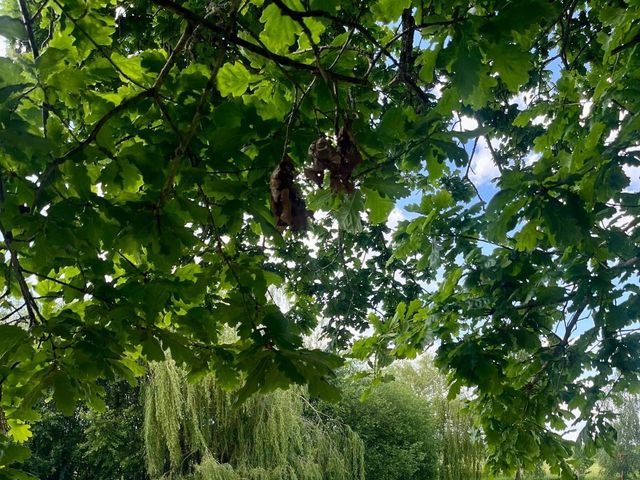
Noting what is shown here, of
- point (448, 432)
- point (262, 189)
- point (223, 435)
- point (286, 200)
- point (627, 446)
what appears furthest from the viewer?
point (627, 446)

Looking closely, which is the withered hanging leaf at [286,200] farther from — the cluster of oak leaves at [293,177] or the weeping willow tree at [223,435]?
the weeping willow tree at [223,435]

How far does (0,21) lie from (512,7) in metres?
0.76

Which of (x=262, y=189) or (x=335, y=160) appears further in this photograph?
(x=262, y=189)

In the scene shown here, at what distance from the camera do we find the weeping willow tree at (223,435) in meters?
6.14

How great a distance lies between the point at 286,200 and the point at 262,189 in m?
0.19

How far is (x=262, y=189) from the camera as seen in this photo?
982 mm

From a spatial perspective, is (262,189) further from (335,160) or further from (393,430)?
(393,430)

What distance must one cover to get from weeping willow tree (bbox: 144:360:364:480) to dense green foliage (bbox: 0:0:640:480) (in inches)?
176

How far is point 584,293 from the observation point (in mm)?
1672

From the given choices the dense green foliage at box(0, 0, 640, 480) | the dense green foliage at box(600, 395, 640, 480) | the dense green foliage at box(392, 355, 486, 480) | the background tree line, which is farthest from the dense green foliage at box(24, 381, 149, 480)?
the dense green foliage at box(600, 395, 640, 480)

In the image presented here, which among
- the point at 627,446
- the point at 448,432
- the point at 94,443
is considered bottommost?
the point at 627,446

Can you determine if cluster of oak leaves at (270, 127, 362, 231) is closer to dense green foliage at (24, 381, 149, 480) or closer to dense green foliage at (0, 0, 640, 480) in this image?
dense green foliage at (0, 0, 640, 480)

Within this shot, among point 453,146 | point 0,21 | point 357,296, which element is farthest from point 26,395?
point 357,296

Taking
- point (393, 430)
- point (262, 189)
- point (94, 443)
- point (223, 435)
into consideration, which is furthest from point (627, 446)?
point (262, 189)
